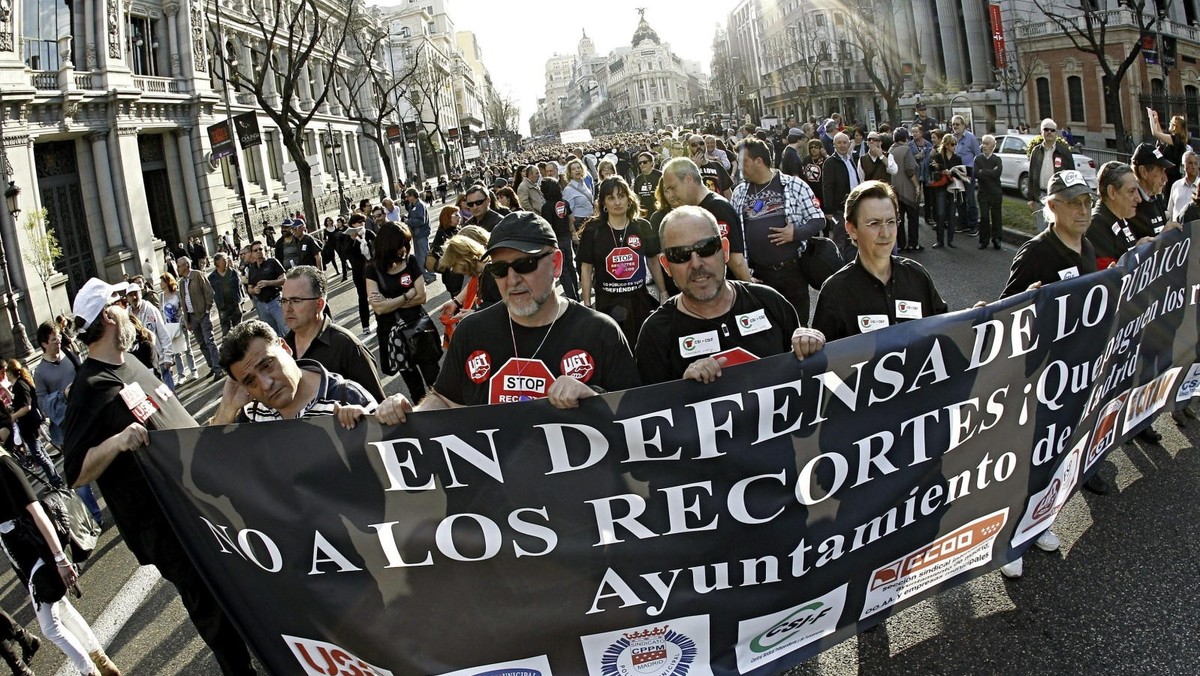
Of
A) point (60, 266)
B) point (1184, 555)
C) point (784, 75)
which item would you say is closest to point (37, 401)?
point (1184, 555)

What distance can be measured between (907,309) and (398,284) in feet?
14.6

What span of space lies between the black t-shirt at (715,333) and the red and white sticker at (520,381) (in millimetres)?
502

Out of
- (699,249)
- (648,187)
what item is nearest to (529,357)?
(699,249)

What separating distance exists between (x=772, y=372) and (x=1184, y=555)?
244 cm

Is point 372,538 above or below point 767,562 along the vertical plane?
above

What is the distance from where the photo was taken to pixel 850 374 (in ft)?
10.9

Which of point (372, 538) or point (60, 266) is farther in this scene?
point (60, 266)

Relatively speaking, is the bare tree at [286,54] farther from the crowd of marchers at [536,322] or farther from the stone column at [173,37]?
the crowd of marchers at [536,322]

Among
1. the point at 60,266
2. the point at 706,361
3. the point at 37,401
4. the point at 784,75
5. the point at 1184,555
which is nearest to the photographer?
the point at 706,361

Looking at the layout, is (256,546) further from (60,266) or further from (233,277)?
(60,266)

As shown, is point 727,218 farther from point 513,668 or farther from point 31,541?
point 31,541

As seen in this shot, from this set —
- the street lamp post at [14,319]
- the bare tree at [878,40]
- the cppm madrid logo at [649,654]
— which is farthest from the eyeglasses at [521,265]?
the bare tree at [878,40]

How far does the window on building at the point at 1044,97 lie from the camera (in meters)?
45.2

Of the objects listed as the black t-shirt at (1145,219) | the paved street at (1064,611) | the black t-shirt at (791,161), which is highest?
the black t-shirt at (791,161)
